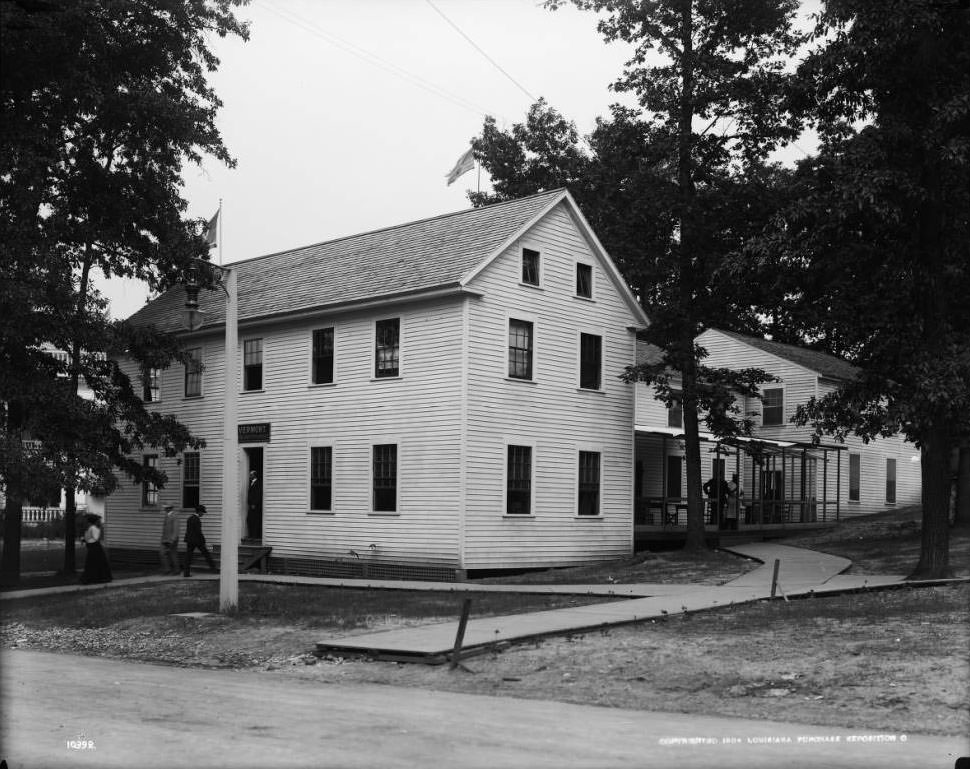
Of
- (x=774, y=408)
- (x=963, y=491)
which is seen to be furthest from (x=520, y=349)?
(x=774, y=408)

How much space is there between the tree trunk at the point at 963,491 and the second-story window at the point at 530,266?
584 inches

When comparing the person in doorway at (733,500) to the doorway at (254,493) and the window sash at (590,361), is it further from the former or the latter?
the doorway at (254,493)

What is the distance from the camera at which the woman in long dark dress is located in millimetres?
26703

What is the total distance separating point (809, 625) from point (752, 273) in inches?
472

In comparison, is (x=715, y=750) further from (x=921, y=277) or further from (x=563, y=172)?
(x=563, y=172)

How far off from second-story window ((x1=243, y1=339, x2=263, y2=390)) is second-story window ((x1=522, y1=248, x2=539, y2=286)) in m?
8.15

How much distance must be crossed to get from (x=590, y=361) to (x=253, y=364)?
31.5 feet

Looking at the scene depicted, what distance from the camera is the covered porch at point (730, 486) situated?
1410 inches

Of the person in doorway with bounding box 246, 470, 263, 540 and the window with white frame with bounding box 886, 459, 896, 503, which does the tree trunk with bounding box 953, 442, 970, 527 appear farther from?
the person in doorway with bounding box 246, 470, 263, 540

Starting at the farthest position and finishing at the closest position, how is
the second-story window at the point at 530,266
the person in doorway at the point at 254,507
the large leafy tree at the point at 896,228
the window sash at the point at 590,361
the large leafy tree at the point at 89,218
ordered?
the person in doorway at the point at 254,507
the window sash at the point at 590,361
the second-story window at the point at 530,266
the large leafy tree at the point at 89,218
the large leafy tree at the point at 896,228

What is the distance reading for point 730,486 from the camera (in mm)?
37938

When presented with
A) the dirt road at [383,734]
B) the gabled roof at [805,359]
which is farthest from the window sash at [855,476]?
the dirt road at [383,734]

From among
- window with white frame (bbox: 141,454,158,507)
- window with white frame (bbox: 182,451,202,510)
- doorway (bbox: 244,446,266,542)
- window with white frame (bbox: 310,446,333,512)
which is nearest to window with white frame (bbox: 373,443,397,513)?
window with white frame (bbox: 310,446,333,512)

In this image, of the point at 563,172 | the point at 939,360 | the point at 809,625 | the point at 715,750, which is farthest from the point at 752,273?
the point at 563,172
